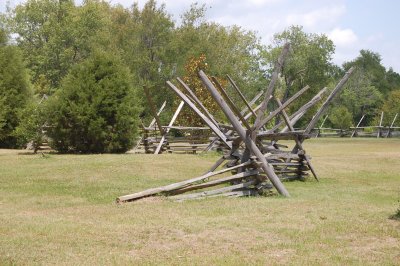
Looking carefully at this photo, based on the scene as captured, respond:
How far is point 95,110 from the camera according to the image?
76.3 feet

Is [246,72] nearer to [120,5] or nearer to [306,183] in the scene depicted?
[120,5]

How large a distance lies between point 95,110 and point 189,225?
15.5 meters

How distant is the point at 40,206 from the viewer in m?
10.8

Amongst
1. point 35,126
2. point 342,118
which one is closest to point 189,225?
point 35,126

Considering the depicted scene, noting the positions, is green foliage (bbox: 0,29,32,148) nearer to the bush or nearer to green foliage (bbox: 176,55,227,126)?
the bush

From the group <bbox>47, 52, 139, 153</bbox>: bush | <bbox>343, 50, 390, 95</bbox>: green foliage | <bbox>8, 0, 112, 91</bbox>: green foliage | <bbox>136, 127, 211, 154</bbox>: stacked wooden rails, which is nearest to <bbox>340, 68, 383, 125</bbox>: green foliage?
<bbox>343, 50, 390, 95</bbox>: green foliage

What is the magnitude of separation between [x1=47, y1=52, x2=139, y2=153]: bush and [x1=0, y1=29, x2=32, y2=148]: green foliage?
610cm

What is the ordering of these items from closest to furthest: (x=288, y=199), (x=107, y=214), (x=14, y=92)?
(x=107, y=214) → (x=288, y=199) → (x=14, y=92)

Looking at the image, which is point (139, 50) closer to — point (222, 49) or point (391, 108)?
point (222, 49)

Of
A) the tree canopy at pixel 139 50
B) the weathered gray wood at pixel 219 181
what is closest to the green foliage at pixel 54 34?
the tree canopy at pixel 139 50

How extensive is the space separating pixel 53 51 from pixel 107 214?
144 feet

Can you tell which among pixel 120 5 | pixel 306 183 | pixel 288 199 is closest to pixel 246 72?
pixel 120 5

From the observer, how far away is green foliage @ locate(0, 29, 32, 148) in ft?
95.8

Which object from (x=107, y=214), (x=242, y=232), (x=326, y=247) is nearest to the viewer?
(x=326, y=247)
